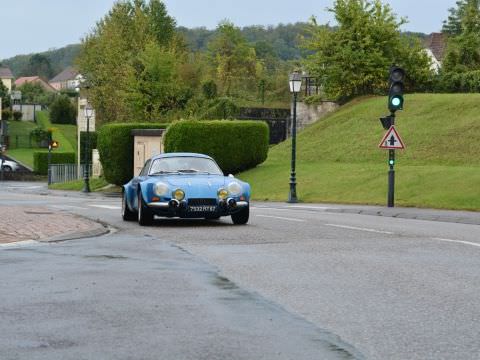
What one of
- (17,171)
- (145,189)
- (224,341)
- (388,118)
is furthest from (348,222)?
(17,171)

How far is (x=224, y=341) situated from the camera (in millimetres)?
7219

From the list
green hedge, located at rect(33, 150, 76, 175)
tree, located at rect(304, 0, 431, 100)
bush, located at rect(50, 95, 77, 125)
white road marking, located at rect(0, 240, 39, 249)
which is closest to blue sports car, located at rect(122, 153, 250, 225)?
white road marking, located at rect(0, 240, 39, 249)

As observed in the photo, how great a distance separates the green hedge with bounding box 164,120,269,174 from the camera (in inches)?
1881

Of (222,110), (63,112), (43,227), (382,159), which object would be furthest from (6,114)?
(43,227)

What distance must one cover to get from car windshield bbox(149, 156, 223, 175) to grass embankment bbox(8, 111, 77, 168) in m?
79.7

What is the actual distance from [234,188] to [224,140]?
95.3ft

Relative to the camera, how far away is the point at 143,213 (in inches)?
765

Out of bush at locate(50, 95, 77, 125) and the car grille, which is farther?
bush at locate(50, 95, 77, 125)

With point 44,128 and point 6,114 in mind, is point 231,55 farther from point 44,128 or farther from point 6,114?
point 6,114

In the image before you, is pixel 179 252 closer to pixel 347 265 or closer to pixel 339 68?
pixel 347 265

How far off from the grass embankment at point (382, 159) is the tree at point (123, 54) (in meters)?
25.8

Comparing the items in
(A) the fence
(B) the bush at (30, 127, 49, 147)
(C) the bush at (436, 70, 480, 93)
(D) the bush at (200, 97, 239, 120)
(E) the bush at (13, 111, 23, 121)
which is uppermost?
(C) the bush at (436, 70, 480, 93)

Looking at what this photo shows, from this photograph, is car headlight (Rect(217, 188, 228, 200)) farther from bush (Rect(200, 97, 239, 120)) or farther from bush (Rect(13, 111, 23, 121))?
bush (Rect(13, 111, 23, 121))

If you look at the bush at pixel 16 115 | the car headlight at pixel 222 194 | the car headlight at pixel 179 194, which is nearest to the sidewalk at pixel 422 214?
the car headlight at pixel 222 194
